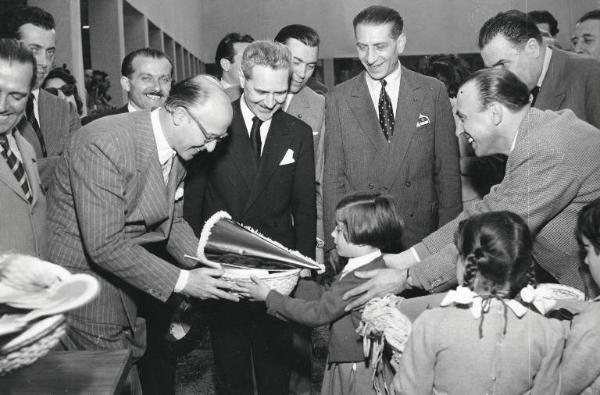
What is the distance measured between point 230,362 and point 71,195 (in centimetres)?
112

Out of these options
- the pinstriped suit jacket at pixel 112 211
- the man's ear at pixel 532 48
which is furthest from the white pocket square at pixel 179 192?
the man's ear at pixel 532 48

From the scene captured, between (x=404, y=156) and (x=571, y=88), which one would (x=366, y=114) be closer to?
(x=404, y=156)

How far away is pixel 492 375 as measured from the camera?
1926mm

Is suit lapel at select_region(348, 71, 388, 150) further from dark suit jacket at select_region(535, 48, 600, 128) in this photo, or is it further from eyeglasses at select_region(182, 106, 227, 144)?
eyeglasses at select_region(182, 106, 227, 144)

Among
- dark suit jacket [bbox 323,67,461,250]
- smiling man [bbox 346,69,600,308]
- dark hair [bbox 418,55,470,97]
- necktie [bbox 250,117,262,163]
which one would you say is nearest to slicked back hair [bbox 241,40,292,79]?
necktie [bbox 250,117,262,163]

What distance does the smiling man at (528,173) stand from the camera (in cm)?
242

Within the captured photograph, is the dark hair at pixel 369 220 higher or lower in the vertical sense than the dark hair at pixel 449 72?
lower

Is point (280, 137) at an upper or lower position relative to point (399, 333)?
upper

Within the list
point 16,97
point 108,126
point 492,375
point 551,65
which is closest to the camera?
point 492,375

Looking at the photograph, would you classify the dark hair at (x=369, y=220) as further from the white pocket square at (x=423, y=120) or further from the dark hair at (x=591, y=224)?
the white pocket square at (x=423, y=120)

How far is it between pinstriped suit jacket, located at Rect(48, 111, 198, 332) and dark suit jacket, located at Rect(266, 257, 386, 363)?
17.5 inches

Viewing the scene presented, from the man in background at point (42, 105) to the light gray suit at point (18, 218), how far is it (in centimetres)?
87

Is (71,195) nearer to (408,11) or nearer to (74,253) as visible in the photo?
(74,253)

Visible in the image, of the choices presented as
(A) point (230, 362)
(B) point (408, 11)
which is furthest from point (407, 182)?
(B) point (408, 11)
